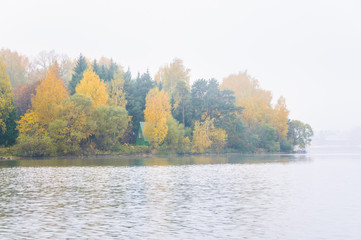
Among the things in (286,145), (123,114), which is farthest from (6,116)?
(286,145)

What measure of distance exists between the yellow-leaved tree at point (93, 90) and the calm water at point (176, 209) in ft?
175

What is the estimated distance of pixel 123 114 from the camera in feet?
300

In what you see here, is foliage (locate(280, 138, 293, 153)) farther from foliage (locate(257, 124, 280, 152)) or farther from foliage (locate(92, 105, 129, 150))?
foliage (locate(92, 105, 129, 150))

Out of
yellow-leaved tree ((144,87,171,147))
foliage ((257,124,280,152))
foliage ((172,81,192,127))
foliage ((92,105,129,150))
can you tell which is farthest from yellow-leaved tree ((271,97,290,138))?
foliage ((92,105,129,150))

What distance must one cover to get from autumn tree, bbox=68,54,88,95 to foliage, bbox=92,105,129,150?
Answer: 17.8 m

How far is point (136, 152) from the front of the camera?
9388 centimetres

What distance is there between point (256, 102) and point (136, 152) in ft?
173

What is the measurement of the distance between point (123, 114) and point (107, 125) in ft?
17.4

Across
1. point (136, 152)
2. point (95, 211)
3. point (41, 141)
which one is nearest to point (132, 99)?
point (136, 152)

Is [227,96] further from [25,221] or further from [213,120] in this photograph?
[25,221]

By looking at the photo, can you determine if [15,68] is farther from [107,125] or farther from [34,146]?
[34,146]

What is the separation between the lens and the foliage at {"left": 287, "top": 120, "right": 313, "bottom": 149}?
144000mm

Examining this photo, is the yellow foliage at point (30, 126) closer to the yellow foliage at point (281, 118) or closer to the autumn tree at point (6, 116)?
the autumn tree at point (6, 116)

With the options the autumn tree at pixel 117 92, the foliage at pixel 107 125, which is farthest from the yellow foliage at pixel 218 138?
the foliage at pixel 107 125
